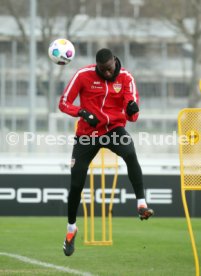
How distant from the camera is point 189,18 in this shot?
39.4 meters

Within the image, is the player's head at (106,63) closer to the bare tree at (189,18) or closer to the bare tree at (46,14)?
the bare tree at (189,18)

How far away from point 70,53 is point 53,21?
26684 millimetres

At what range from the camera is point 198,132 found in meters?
10.4

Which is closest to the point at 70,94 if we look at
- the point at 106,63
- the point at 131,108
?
the point at 106,63

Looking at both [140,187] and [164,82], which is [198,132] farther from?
[164,82]

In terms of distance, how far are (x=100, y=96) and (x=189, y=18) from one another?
28642mm

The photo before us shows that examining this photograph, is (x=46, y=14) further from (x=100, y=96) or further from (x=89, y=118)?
(x=89, y=118)

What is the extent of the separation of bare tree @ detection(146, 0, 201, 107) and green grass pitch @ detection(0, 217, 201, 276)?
1807 cm

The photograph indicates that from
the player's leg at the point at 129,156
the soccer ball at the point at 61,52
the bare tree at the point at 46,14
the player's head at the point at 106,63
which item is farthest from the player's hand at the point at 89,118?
the bare tree at the point at 46,14

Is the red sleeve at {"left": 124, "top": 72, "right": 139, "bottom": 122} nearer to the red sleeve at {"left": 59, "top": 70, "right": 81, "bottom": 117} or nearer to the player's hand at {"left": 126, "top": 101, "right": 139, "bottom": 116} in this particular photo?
the player's hand at {"left": 126, "top": 101, "right": 139, "bottom": 116}

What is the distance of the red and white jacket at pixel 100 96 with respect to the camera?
11242 millimetres

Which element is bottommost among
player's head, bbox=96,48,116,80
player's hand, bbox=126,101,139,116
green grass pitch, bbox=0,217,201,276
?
green grass pitch, bbox=0,217,201,276

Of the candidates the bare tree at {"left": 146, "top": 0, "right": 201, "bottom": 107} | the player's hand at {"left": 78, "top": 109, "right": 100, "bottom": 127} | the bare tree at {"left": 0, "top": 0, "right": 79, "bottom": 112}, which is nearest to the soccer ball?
the player's hand at {"left": 78, "top": 109, "right": 100, "bottom": 127}

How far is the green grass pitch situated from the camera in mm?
11211
